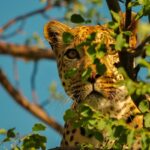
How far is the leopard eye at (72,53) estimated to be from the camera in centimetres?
530

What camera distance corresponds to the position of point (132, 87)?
313cm

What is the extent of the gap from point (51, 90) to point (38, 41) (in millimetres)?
735

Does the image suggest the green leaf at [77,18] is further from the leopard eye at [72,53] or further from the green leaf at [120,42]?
the leopard eye at [72,53]

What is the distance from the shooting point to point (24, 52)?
34.0ft

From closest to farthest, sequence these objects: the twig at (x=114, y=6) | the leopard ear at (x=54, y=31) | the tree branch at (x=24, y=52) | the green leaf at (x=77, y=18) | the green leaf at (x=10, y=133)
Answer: the green leaf at (x=77, y=18)
the twig at (x=114, y=6)
the green leaf at (x=10, y=133)
the leopard ear at (x=54, y=31)
the tree branch at (x=24, y=52)

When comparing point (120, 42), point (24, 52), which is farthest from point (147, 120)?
point (24, 52)

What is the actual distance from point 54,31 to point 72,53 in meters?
0.58

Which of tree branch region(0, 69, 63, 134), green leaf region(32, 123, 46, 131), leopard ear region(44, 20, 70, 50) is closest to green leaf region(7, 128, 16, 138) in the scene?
green leaf region(32, 123, 46, 131)

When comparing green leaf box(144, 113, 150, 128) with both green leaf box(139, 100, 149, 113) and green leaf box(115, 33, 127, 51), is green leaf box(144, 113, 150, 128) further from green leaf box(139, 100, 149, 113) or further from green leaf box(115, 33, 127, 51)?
green leaf box(115, 33, 127, 51)

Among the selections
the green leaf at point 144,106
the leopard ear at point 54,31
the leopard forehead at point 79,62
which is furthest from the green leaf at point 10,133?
the leopard ear at point 54,31

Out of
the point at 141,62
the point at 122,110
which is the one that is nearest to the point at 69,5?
the point at 122,110

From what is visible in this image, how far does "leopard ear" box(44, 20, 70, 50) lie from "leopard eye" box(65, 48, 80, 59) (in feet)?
1.08

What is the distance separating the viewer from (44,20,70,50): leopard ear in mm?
5800

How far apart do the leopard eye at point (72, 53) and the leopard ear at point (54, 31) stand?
33cm
